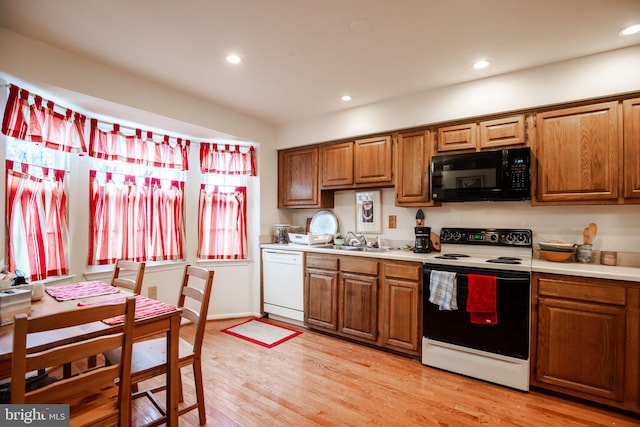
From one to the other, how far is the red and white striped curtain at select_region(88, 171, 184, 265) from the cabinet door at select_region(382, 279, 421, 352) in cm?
243

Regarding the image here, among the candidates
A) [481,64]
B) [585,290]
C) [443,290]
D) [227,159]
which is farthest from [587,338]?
[227,159]

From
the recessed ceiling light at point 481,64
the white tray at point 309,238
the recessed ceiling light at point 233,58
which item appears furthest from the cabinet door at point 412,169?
the recessed ceiling light at point 233,58

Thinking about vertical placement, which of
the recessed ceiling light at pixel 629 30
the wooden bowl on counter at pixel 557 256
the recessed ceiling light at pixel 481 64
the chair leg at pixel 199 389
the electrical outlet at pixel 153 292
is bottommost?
the chair leg at pixel 199 389

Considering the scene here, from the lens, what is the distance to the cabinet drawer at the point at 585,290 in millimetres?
1981

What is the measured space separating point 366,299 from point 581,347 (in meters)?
1.62

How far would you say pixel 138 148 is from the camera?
3.16 meters

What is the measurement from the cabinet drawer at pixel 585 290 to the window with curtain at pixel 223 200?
3.14 metres

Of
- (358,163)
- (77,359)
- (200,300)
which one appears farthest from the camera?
(358,163)

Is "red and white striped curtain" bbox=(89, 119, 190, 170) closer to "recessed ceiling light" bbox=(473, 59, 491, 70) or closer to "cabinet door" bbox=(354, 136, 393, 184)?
"cabinet door" bbox=(354, 136, 393, 184)

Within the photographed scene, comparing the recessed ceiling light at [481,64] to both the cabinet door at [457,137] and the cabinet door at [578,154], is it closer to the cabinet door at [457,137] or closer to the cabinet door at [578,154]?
the cabinet door at [457,137]

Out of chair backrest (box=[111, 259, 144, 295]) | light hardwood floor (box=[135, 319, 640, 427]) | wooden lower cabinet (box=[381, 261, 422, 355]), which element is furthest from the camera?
wooden lower cabinet (box=[381, 261, 422, 355])

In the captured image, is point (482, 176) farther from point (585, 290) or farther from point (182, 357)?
point (182, 357)

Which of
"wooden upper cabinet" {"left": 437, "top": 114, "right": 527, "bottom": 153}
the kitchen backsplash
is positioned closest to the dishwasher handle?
the kitchen backsplash

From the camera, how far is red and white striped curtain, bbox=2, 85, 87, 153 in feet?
7.05
